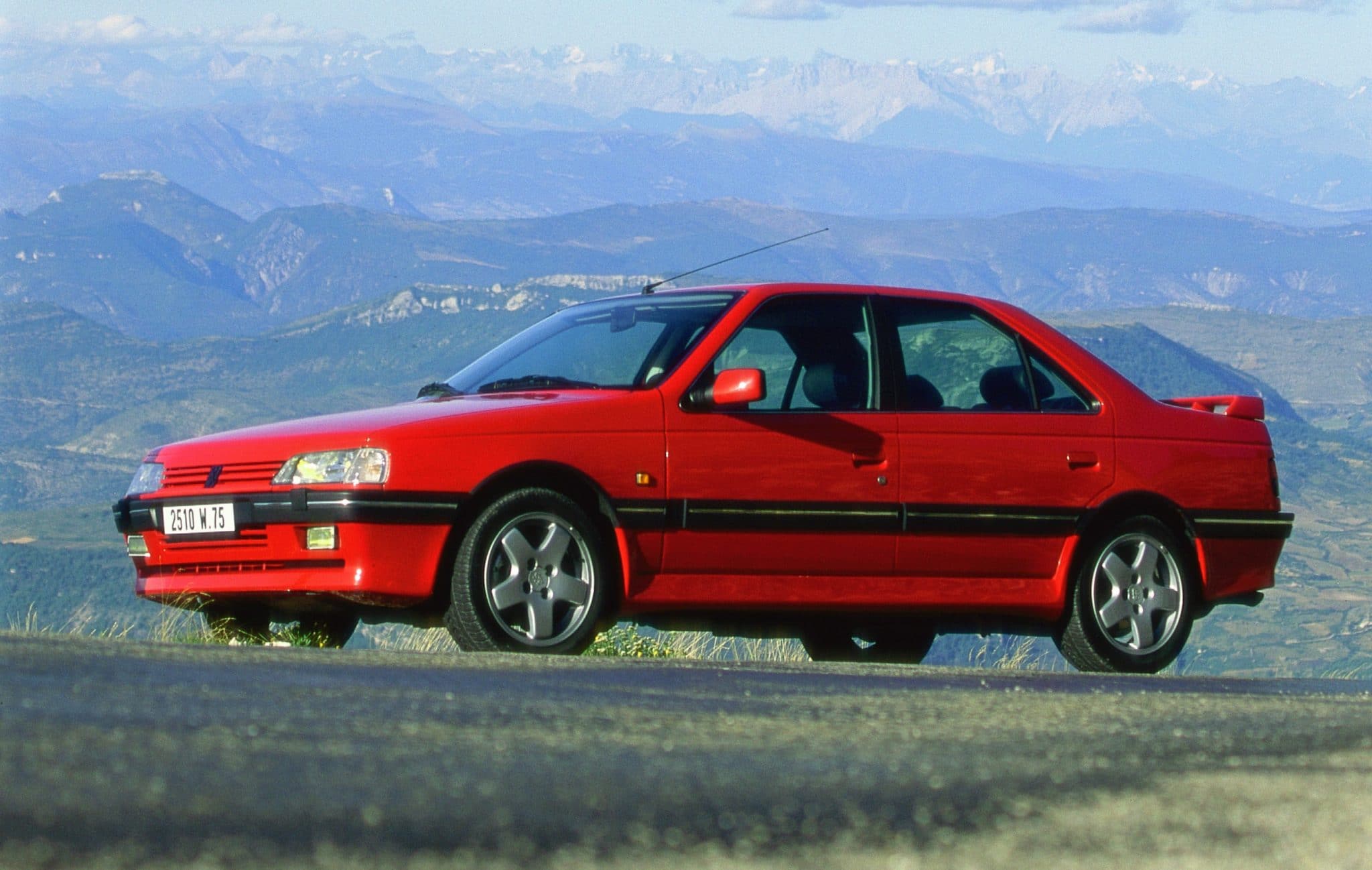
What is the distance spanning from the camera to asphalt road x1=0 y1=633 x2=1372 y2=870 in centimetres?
248

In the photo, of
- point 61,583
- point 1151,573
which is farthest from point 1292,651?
point 1151,573

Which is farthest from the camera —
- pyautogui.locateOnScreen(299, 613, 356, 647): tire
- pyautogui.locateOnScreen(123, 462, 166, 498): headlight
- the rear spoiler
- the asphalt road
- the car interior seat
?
the rear spoiler

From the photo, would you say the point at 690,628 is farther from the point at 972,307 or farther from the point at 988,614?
the point at 972,307

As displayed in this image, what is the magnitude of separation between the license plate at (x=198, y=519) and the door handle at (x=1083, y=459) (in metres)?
3.28

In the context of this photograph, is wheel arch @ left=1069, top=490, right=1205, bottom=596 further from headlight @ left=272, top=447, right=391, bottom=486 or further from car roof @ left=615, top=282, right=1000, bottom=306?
headlight @ left=272, top=447, right=391, bottom=486

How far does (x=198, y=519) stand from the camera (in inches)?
264

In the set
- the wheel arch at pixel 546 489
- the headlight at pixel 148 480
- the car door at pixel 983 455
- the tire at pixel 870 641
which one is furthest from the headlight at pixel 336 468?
the car door at pixel 983 455

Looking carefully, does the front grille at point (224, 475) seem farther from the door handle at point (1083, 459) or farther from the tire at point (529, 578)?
the door handle at point (1083, 459)

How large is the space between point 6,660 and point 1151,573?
4.70m

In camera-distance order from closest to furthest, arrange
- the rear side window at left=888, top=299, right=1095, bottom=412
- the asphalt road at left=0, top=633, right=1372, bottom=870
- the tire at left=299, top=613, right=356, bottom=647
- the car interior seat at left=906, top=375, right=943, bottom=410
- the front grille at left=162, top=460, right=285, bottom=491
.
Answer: the asphalt road at left=0, top=633, right=1372, bottom=870 < the front grille at left=162, top=460, right=285, bottom=491 < the car interior seat at left=906, top=375, right=943, bottom=410 < the rear side window at left=888, top=299, right=1095, bottom=412 < the tire at left=299, top=613, right=356, bottom=647

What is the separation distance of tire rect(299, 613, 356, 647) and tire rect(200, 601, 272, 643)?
0.42m

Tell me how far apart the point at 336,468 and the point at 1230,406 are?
3.95 meters

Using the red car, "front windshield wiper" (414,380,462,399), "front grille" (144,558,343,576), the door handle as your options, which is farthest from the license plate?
the door handle

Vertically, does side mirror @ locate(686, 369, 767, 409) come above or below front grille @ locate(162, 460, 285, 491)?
above
